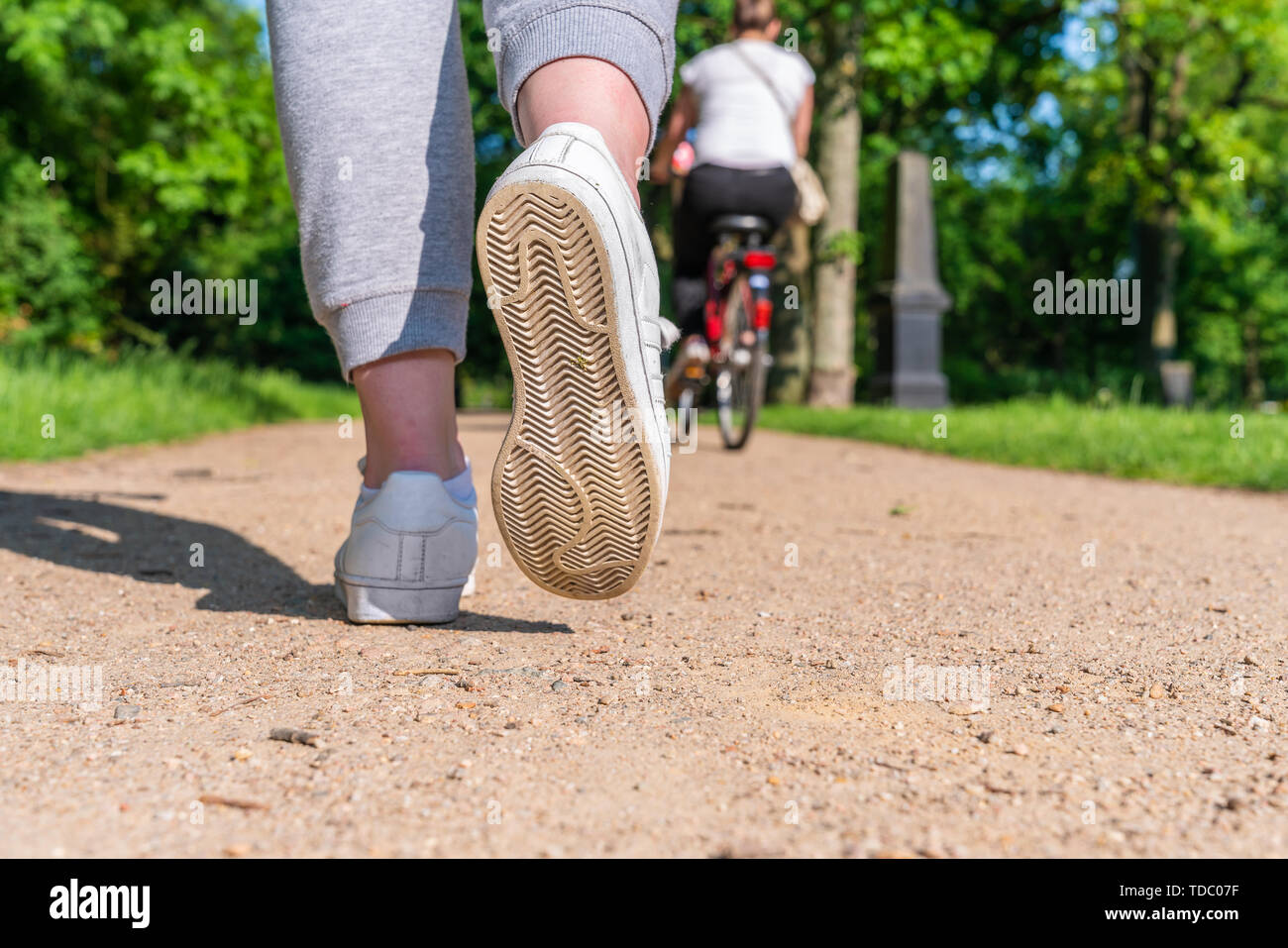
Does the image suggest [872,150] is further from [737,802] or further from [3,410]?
[737,802]

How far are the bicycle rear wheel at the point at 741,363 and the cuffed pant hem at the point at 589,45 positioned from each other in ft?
14.9

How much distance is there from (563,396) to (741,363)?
4.96m

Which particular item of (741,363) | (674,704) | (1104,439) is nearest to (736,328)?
(741,363)

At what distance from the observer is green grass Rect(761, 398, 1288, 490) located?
4977 mm

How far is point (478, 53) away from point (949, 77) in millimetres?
5737

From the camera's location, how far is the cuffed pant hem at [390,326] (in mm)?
1878

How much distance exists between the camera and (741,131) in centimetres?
572

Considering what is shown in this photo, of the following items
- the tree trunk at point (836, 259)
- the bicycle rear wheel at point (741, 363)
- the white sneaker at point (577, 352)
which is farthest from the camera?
the tree trunk at point (836, 259)

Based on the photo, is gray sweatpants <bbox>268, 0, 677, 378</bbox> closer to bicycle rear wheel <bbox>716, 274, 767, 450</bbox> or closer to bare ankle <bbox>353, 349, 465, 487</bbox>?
bare ankle <bbox>353, 349, 465, 487</bbox>

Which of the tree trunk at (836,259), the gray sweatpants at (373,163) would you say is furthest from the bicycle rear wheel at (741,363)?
the tree trunk at (836,259)

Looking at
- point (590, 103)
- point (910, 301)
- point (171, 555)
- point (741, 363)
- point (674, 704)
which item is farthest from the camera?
point (910, 301)

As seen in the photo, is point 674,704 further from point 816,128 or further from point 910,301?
point 816,128

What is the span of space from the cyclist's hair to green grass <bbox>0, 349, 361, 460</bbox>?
408cm

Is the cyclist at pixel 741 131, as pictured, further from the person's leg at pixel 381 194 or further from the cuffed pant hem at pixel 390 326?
the cuffed pant hem at pixel 390 326
